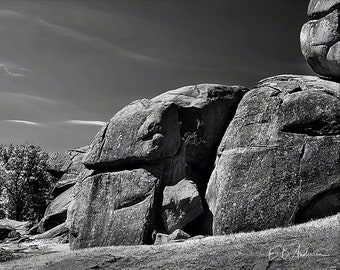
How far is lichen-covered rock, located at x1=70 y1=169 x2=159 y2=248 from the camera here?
104 ft

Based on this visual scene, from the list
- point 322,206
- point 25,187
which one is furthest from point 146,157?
point 25,187

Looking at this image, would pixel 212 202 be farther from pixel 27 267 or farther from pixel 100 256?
pixel 27 267

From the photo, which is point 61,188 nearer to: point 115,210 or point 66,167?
point 66,167

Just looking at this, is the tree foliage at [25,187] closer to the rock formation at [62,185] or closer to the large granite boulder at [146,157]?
the rock formation at [62,185]

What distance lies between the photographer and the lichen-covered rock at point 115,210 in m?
31.7

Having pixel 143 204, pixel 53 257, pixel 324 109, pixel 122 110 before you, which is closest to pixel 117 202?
pixel 143 204

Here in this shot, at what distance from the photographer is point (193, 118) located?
3691cm

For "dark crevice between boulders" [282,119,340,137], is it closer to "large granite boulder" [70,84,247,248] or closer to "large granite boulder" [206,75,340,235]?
"large granite boulder" [206,75,340,235]

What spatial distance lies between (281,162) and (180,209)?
775 cm

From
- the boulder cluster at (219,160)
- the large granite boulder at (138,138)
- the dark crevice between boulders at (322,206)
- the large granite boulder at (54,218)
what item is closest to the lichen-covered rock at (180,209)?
the boulder cluster at (219,160)

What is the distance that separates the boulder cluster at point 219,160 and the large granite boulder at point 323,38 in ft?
0.27

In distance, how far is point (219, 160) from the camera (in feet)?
110

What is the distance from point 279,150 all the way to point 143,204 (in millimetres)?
9930

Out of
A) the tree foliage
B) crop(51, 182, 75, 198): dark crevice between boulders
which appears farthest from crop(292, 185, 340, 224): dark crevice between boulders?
the tree foliage
